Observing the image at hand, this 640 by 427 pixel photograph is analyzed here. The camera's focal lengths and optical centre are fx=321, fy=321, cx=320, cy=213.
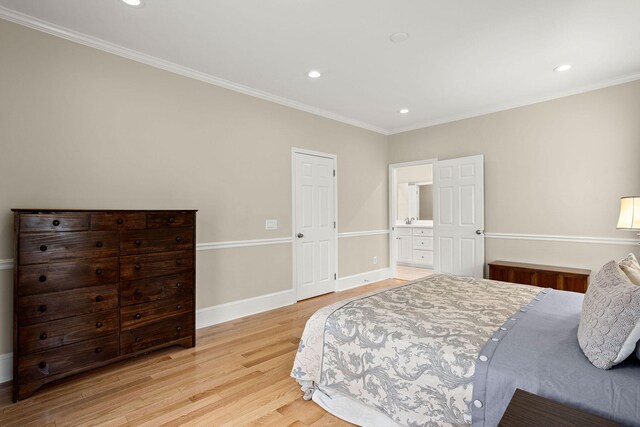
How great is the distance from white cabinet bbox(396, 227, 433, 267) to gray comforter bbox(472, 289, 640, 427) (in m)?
5.19

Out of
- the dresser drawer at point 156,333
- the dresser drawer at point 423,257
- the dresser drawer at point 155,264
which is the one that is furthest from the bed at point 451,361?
the dresser drawer at point 423,257

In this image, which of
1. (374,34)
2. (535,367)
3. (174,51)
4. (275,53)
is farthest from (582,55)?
(174,51)

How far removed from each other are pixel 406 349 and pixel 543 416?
69cm

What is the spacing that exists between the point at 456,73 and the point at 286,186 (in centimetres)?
239

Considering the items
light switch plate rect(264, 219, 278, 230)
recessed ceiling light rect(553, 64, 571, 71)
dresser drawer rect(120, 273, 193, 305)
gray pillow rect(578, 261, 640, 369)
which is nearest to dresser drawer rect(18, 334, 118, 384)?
dresser drawer rect(120, 273, 193, 305)

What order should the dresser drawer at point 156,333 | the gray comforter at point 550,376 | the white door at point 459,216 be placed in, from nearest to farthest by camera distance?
the gray comforter at point 550,376
the dresser drawer at point 156,333
the white door at point 459,216

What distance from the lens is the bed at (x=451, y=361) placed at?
1.26m

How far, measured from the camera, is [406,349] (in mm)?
1665

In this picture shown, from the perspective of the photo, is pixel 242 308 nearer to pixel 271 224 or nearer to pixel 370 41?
pixel 271 224

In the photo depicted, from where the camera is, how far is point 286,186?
4.28 metres

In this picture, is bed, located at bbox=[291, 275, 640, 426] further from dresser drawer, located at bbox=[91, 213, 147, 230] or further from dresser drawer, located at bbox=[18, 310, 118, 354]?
dresser drawer, located at bbox=[91, 213, 147, 230]

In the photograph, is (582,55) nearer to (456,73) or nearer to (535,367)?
(456,73)

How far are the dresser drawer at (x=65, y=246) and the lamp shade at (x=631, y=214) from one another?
421cm

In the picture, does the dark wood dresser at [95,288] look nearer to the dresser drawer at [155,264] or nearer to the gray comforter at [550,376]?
the dresser drawer at [155,264]
